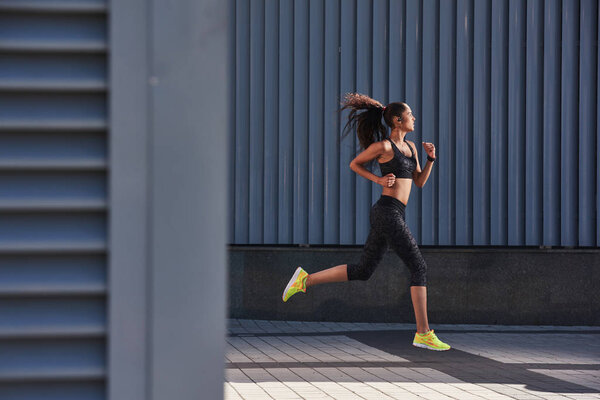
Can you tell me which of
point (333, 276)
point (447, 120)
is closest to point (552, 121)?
point (447, 120)

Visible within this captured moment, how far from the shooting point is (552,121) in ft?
35.7

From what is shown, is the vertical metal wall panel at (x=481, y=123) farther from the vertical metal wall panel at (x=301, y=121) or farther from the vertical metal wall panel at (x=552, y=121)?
the vertical metal wall panel at (x=301, y=121)

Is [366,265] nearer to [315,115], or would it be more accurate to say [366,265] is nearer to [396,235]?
[396,235]

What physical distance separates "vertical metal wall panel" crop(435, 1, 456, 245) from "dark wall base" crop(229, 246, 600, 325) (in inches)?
15.2

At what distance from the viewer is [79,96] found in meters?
1.44

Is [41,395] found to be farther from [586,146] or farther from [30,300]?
[586,146]

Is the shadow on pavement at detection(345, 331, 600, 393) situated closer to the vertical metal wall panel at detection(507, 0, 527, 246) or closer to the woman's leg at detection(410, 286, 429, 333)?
the woman's leg at detection(410, 286, 429, 333)

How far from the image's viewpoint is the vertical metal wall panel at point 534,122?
35.6 feet

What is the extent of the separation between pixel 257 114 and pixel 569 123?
11.6 feet

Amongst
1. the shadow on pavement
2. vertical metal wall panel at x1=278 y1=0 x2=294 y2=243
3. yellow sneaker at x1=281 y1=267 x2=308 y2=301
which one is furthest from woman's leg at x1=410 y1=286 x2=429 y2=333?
vertical metal wall panel at x1=278 y1=0 x2=294 y2=243

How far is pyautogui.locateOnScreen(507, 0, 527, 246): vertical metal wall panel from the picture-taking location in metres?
10.9

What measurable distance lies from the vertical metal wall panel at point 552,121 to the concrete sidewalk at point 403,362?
3.96 feet

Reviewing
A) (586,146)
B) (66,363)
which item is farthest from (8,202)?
(586,146)

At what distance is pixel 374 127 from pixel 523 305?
331cm
